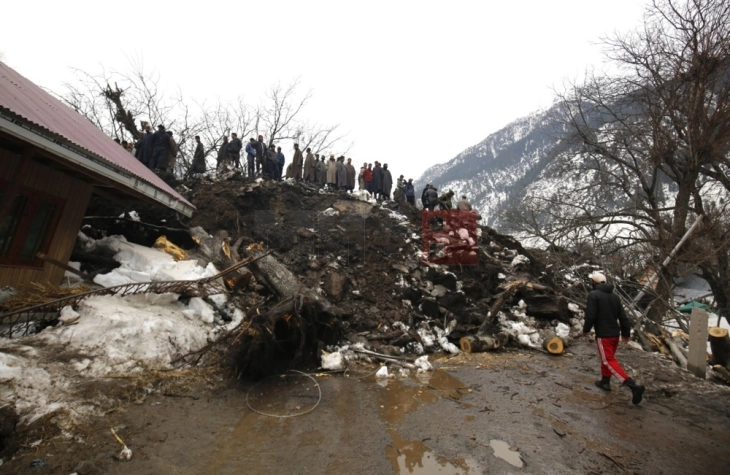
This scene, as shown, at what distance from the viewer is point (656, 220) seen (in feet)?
31.2

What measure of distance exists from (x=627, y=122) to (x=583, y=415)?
413 inches

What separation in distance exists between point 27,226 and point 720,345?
11.5 meters

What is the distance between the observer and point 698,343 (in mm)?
5445

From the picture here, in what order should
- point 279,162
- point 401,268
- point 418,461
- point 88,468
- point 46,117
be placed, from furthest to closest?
point 279,162, point 401,268, point 46,117, point 418,461, point 88,468

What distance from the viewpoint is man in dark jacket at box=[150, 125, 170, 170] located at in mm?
11422

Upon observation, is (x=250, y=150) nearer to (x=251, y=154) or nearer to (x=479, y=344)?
(x=251, y=154)

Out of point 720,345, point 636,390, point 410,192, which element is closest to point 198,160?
point 410,192

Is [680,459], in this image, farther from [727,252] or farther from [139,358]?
[727,252]

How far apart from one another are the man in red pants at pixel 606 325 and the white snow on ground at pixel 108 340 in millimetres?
6134

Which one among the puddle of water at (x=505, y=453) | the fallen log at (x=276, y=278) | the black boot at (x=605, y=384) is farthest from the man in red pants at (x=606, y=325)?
the fallen log at (x=276, y=278)

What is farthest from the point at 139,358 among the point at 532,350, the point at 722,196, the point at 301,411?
the point at 722,196

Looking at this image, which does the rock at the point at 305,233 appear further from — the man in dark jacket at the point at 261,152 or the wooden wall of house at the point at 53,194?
the wooden wall of house at the point at 53,194

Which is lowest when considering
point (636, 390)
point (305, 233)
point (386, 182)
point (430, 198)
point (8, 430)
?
point (8, 430)

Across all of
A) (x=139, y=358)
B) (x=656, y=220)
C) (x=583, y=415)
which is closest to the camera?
(x=583, y=415)
